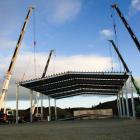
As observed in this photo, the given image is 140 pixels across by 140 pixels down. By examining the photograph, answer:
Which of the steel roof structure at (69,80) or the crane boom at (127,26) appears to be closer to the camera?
the steel roof structure at (69,80)

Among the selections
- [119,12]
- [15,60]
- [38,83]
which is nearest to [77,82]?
[38,83]

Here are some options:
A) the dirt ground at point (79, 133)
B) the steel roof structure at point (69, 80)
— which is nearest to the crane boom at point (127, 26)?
the steel roof structure at point (69, 80)

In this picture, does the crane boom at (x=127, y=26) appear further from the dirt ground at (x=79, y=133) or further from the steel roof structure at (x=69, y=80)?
the dirt ground at (x=79, y=133)

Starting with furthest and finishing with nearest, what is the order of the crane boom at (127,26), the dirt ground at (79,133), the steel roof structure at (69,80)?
1. the crane boom at (127,26)
2. the steel roof structure at (69,80)
3. the dirt ground at (79,133)

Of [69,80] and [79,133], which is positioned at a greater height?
[69,80]

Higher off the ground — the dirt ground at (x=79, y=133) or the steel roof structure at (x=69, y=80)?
the steel roof structure at (x=69, y=80)

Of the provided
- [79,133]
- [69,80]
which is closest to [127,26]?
[69,80]

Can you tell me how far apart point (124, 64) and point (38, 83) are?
2933cm

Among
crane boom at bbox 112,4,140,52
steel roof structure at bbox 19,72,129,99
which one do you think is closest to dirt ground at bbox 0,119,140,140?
steel roof structure at bbox 19,72,129,99

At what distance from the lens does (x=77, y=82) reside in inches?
1666

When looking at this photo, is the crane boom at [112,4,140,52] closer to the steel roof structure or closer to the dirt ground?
the steel roof structure

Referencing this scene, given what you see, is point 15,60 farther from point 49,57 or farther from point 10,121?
point 49,57

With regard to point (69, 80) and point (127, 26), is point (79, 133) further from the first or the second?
point (127, 26)

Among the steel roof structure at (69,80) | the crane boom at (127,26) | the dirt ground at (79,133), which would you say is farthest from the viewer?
the crane boom at (127,26)
